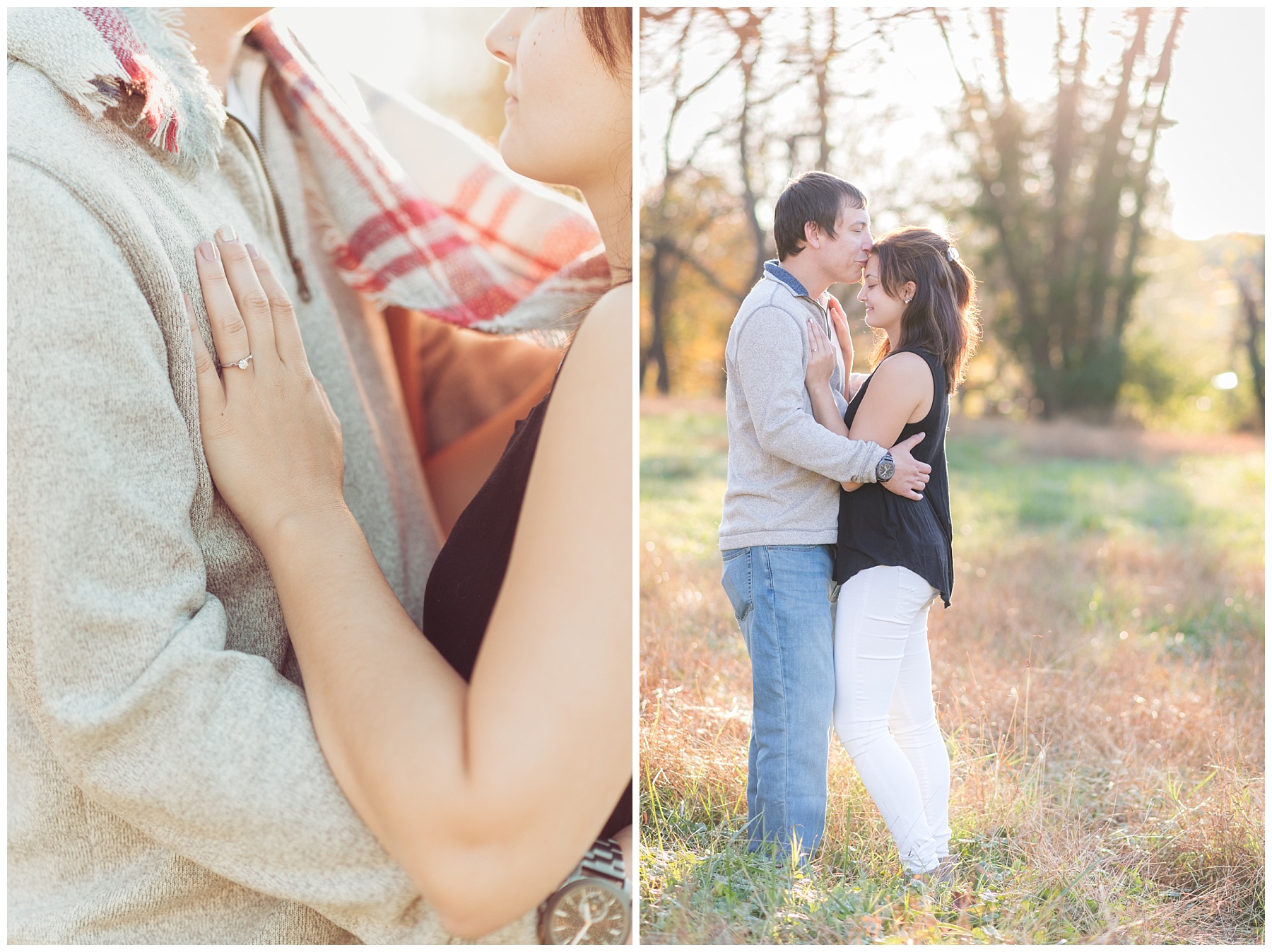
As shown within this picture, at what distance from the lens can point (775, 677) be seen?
4.86 feet

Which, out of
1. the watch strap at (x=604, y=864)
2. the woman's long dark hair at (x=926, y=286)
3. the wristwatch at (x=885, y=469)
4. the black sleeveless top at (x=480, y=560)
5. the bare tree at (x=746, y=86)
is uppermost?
the bare tree at (x=746, y=86)

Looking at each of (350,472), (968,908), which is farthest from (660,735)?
(350,472)

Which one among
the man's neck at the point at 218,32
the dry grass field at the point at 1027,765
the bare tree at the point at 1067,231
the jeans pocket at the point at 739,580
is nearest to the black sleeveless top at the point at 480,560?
the dry grass field at the point at 1027,765

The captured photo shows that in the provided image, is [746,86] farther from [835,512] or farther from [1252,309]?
[1252,309]

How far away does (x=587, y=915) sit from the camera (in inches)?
41.5

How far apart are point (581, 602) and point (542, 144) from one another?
24.3 inches

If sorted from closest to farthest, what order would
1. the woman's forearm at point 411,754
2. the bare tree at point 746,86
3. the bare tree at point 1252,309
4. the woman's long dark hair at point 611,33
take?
the woman's forearm at point 411,754, the woman's long dark hair at point 611,33, the bare tree at point 746,86, the bare tree at point 1252,309

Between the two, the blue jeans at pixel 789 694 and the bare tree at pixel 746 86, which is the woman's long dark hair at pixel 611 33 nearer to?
the bare tree at pixel 746 86

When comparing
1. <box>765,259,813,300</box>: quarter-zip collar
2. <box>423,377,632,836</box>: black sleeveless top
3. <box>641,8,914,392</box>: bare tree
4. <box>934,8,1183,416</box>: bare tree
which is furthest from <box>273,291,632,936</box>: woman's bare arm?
<box>934,8,1183,416</box>: bare tree

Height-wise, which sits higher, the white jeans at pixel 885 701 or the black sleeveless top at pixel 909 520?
the black sleeveless top at pixel 909 520

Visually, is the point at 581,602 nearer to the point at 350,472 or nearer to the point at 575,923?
the point at 575,923

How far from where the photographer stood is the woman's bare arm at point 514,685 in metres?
0.90

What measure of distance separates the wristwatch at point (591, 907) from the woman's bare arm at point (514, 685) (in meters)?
0.07

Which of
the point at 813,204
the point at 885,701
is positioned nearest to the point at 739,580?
the point at 885,701
